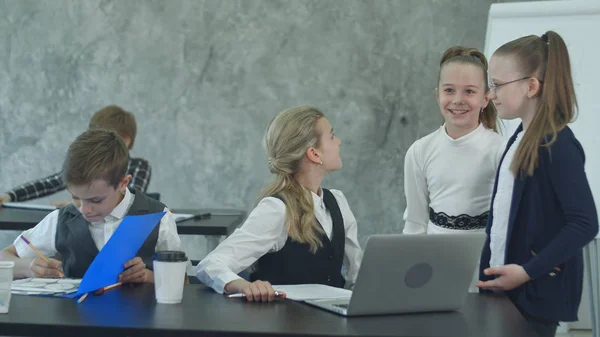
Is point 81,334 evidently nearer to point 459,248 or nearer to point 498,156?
point 459,248

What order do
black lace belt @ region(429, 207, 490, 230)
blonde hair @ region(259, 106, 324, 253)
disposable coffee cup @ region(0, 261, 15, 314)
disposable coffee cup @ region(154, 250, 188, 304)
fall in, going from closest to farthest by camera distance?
disposable coffee cup @ region(0, 261, 15, 314) → disposable coffee cup @ region(154, 250, 188, 304) → blonde hair @ region(259, 106, 324, 253) → black lace belt @ region(429, 207, 490, 230)

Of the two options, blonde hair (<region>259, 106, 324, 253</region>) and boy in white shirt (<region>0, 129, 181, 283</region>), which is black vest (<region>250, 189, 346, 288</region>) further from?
boy in white shirt (<region>0, 129, 181, 283</region>)

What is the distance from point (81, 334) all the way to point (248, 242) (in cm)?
62

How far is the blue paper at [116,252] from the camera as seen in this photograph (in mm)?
1686

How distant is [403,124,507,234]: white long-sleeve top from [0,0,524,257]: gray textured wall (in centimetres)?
194

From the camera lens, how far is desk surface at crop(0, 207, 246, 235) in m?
3.16

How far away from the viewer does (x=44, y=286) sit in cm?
183

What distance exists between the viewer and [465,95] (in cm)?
247

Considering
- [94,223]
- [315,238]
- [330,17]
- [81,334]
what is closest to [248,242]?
[315,238]

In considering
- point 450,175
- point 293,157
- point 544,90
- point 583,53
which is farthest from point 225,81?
point 544,90

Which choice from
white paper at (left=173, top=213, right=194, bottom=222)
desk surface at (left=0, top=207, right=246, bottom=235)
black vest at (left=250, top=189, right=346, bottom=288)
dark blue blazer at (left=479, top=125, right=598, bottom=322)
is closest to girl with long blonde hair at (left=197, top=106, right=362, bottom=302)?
black vest at (left=250, top=189, right=346, bottom=288)

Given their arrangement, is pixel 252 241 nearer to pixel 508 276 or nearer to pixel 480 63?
pixel 508 276

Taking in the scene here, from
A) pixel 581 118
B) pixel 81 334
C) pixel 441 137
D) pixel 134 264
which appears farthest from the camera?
pixel 581 118

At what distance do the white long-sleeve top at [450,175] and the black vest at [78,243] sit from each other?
0.87m
